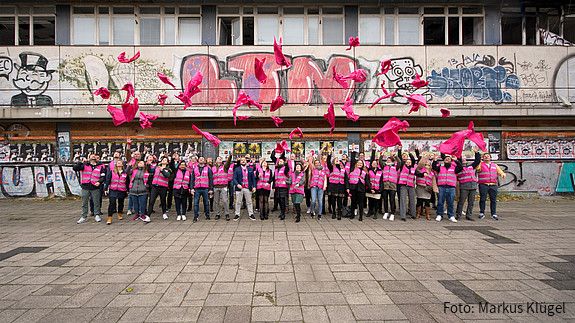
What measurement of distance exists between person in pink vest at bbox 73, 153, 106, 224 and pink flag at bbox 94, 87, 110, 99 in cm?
574

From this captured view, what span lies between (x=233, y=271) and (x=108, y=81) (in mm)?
13355

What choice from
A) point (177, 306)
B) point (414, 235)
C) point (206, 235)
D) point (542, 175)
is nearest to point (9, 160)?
point (206, 235)

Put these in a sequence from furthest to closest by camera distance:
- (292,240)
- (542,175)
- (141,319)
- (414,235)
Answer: (542,175)
(414,235)
(292,240)
(141,319)

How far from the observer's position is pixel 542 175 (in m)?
15.1

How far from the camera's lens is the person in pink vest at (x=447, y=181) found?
9.91 meters

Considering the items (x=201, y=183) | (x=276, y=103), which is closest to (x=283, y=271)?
(x=201, y=183)

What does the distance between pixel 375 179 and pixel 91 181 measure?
8.36 m

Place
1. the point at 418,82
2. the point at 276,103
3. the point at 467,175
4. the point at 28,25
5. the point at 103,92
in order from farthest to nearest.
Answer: the point at 28,25 → the point at 103,92 → the point at 418,82 → the point at 276,103 → the point at 467,175

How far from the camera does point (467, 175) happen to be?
10.0m

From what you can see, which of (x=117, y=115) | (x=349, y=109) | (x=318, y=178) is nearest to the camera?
(x=318, y=178)

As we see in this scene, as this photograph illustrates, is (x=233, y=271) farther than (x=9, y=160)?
No

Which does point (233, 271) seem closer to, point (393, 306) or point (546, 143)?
point (393, 306)

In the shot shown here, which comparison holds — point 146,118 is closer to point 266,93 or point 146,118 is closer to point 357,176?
point 266,93

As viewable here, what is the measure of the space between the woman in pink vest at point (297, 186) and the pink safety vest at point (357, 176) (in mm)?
1479
